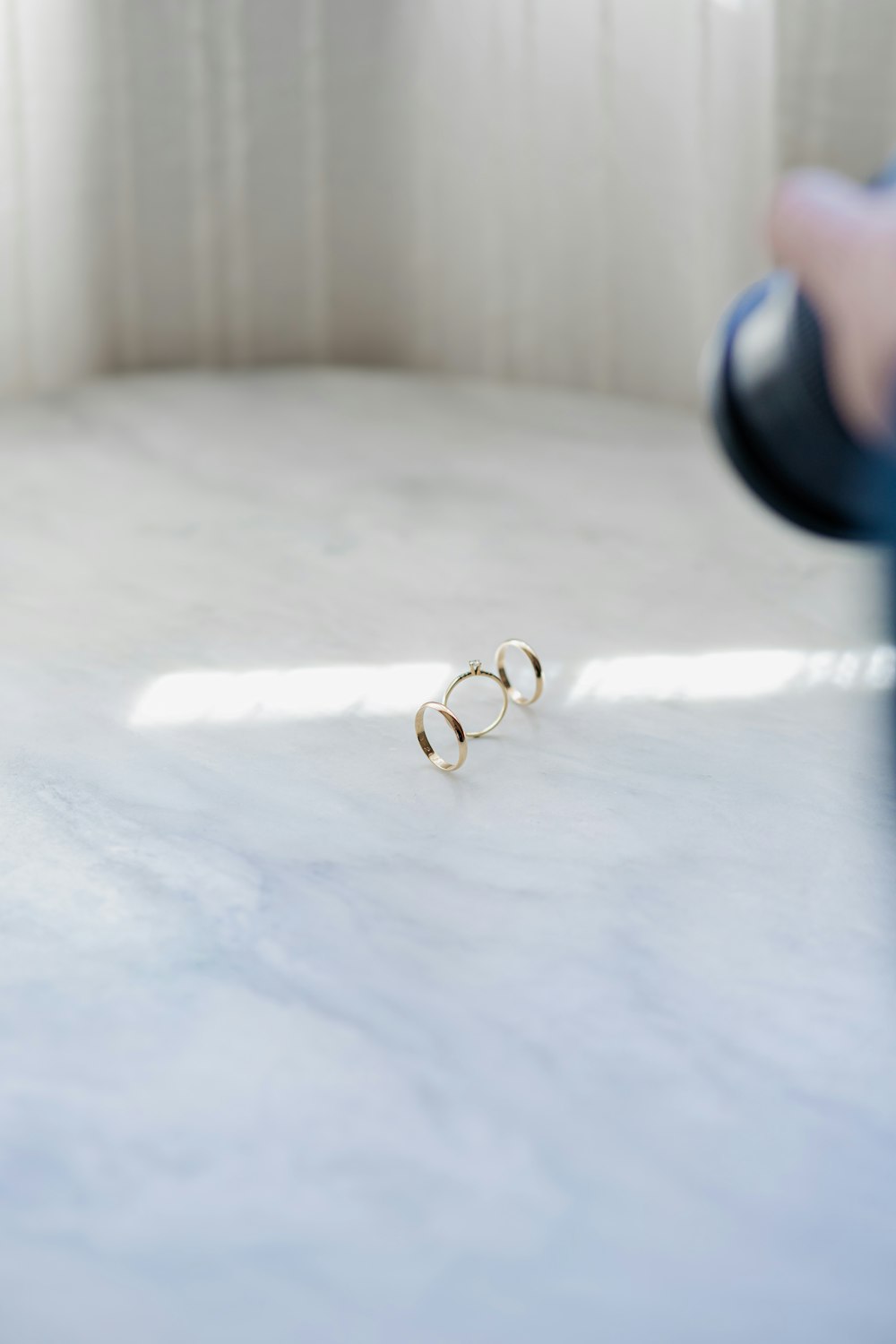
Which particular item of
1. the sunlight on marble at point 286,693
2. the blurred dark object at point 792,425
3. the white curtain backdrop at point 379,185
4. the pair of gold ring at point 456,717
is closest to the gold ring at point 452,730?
the pair of gold ring at point 456,717

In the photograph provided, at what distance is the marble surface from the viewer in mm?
848

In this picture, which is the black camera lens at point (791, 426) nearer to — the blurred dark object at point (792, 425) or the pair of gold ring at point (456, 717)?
the blurred dark object at point (792, 425)

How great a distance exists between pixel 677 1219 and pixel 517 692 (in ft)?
2.51

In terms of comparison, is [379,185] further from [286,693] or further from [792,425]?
[792,425]

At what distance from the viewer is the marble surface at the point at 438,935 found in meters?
0.85

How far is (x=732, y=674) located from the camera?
5.37 feet

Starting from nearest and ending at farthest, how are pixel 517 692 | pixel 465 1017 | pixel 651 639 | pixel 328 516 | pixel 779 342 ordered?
pixel 779 342 < pixel 465 1017 < pixel 517 692 < pixel 651 639 < pixel 328 516

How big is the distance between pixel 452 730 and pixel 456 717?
4 centimetres

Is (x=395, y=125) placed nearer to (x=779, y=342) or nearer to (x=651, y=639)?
(x=651, y=639)

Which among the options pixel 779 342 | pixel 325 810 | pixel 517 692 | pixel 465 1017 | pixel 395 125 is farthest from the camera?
pixel 395 125

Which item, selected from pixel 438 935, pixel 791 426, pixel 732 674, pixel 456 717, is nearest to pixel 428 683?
pixel 456 717

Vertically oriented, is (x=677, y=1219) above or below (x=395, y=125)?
below

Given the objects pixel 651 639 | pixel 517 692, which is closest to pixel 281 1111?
pixel 517 692

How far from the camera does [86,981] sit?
1.09 metres
